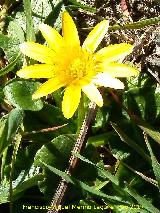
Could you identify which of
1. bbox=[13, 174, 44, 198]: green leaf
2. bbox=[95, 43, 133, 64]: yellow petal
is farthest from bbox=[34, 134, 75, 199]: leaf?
bbox=[95, 43, 133, 64]: yellow petal

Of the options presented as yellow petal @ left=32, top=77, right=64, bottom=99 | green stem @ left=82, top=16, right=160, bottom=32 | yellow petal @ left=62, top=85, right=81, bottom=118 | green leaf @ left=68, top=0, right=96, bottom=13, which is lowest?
yellow petal @ left=62, top=85, right=81, bottom=118

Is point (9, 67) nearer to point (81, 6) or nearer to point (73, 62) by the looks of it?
point (73, 62)

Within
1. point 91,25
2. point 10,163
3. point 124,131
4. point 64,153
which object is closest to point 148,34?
point 91,25

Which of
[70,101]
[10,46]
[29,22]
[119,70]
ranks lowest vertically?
[70,101]

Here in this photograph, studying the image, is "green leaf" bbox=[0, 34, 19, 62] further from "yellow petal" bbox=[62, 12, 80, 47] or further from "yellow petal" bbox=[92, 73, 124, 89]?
"yellow petal" bbox=[92, 73, 124, 89]

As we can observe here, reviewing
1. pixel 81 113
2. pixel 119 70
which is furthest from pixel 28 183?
pixel 119 70
